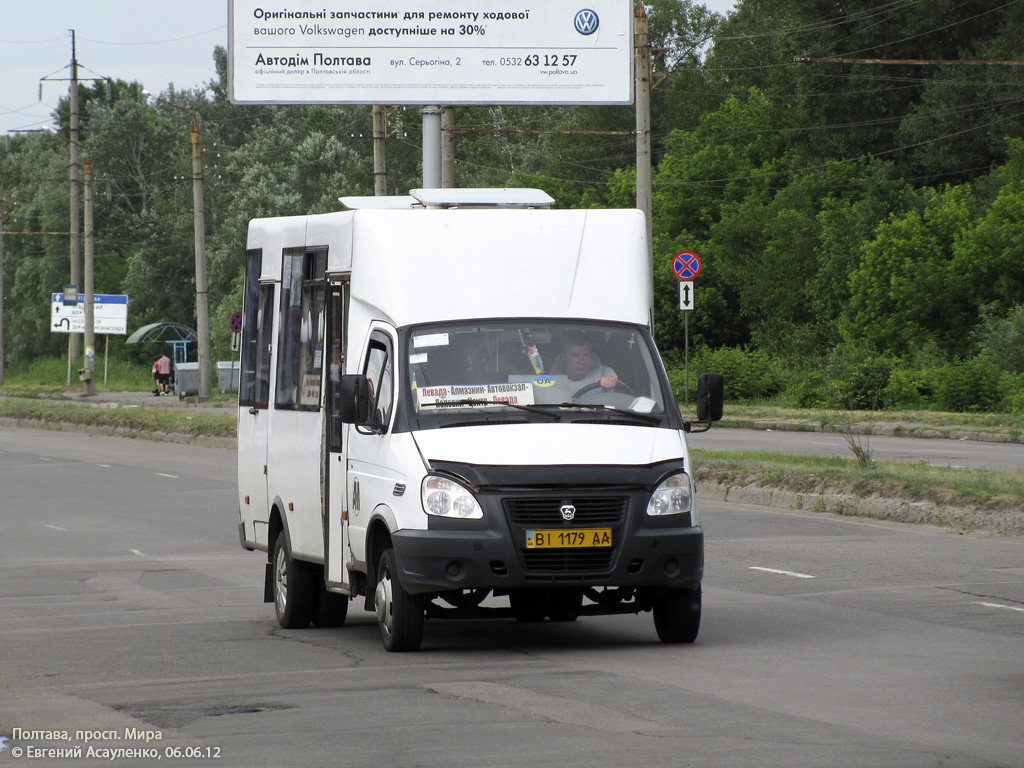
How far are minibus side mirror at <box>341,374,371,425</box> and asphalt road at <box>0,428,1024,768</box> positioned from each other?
136 centimetres

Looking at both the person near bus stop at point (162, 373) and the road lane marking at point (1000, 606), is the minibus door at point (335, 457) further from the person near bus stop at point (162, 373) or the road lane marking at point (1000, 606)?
the person near bus stop at point (162, 373)

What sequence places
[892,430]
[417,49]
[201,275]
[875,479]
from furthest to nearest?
[201,275]
[892,430]
[417,49]
[875,479]

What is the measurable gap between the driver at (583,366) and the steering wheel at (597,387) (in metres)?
0.01

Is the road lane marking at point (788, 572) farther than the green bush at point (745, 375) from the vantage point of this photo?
No

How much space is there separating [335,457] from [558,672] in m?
2.49

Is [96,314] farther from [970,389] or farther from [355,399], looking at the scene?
[355,399]

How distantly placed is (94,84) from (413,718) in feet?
364

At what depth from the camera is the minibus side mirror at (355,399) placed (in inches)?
398

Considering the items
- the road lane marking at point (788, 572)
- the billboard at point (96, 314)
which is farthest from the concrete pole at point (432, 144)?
the billboard at point (96, 314)

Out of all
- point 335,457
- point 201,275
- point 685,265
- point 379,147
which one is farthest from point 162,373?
point 335,457

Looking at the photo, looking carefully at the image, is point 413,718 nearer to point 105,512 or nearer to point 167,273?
point 105,512

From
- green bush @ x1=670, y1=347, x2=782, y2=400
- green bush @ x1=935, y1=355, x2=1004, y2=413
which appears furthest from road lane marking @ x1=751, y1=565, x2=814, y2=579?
green bush @ x1=670, y1=347, x2=782, y2=400

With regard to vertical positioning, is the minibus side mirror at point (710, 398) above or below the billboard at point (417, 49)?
below

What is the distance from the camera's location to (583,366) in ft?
34.0
